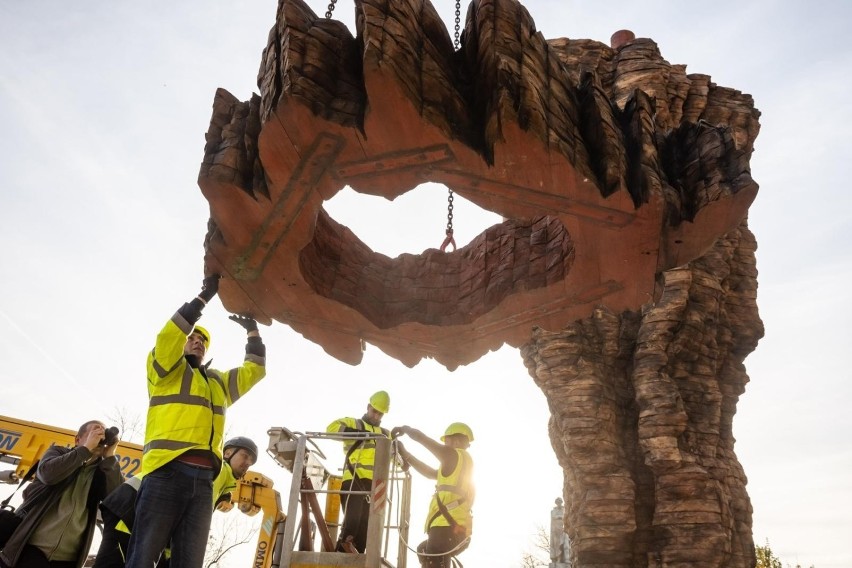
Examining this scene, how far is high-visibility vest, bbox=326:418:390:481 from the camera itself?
20.1ft

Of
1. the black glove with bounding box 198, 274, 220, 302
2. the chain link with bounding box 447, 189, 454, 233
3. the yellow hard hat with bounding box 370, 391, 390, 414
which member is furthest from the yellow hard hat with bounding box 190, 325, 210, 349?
the yellow hard hat with bounding box 370, 391, 390, 414

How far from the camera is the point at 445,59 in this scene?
3.02m

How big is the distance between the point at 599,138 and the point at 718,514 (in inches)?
344

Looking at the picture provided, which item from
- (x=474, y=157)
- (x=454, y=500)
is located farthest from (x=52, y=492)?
(x=454, y=500)

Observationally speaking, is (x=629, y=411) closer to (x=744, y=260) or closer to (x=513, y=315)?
(x=744, y=260)

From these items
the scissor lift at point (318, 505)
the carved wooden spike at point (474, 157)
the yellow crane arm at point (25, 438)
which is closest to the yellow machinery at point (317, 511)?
the scissor lift at point (318, 505)

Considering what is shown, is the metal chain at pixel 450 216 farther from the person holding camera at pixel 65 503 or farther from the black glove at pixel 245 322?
the person holding camera at pixel 65 503

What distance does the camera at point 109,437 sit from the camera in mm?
4081

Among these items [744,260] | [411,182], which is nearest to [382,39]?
[411,182]

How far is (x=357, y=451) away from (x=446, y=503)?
1055 millimetres

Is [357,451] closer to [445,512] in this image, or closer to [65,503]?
[445,512]

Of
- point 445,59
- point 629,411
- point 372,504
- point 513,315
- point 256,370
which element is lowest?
point 372,504

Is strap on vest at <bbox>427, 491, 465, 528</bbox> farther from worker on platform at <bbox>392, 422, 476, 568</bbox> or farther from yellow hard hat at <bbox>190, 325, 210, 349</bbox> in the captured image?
yellow hard hat at <bbox>190, 325, 210, 349</bbox>

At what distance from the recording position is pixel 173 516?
3.29 metres
